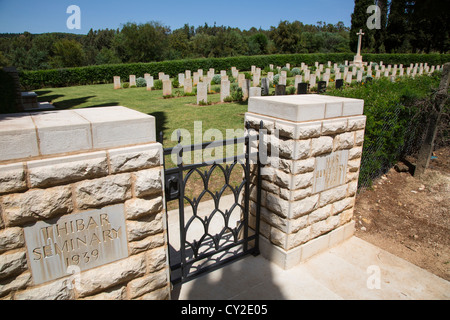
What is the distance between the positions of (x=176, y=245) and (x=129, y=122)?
211cm

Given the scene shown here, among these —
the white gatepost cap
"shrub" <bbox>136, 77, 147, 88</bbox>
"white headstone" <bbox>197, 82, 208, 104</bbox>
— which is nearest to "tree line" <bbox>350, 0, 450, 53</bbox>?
"shrub" <bbox>136, 77, 147, 88</bbox>

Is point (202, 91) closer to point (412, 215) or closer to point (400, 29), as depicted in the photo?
point (412, 215)

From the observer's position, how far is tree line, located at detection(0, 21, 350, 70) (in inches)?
1260

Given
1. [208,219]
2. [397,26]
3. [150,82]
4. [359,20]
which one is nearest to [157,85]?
[150,82]

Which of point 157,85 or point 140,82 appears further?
point 140,82

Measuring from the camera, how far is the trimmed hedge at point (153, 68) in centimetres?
2105

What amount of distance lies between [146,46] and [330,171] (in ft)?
106

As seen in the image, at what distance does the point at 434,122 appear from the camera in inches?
213

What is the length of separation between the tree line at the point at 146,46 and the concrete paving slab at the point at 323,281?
3252 cm

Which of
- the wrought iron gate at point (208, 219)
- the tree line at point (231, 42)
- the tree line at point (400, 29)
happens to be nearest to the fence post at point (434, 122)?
the wrought iron gate at point (208, 219)

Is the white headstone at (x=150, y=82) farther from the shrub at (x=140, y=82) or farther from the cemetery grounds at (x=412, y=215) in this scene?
the cemetery grounds at (x=412, y=215)

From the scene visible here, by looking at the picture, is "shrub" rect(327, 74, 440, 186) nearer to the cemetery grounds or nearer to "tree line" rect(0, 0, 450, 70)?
the cemetery grounds

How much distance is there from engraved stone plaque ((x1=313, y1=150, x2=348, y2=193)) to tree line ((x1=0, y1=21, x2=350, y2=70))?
32.0 m

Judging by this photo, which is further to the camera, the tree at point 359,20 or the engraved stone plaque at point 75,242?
the tree at point 359,20
